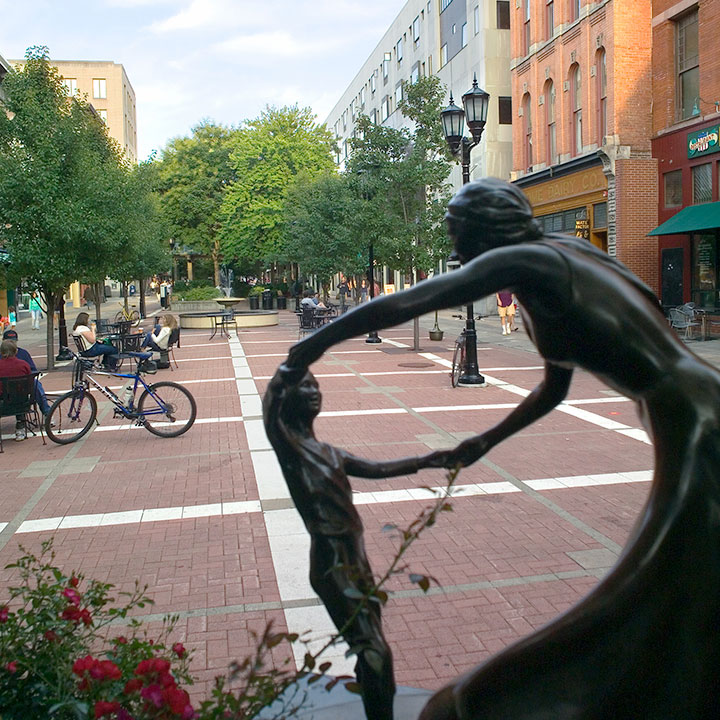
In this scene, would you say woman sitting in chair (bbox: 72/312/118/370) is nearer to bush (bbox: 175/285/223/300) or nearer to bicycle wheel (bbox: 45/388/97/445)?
bicycle wheel (bbox: 45/388/97/445)

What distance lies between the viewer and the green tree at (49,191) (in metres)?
17.3

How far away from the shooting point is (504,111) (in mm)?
36594

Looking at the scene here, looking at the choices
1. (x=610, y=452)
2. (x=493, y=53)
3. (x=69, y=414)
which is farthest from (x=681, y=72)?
(x=69, y=414)

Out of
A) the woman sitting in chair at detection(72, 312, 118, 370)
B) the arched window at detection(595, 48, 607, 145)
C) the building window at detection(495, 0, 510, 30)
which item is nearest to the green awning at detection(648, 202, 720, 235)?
the arched window at detection(595, 48, 607, 145)

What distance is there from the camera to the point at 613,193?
25.8m

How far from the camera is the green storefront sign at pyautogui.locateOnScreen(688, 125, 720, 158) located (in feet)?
71.0

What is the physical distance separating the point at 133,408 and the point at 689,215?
59.2 feet

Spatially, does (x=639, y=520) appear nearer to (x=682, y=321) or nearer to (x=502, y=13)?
(x=682, y=321)

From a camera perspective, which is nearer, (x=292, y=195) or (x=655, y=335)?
(x=655, y=335)

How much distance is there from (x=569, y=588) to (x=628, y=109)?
23497 millimetres

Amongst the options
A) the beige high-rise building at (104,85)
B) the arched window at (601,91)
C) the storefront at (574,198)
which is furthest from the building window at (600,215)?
the beige high-rise building at (104,85)

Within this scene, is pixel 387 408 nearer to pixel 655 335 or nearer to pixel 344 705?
pixel 344 705

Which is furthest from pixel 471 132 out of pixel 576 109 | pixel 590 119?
pixel 576 109

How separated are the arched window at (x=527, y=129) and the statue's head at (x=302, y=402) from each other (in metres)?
31.7
